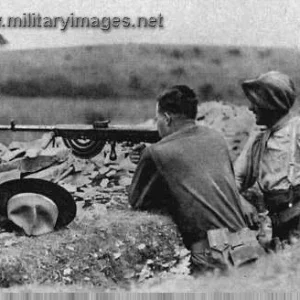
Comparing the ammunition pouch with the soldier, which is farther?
the soldier

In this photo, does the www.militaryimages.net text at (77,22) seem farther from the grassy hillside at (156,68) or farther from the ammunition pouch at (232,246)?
the ammunition pouch at (232,246)

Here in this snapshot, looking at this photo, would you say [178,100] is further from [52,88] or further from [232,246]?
[232,246]

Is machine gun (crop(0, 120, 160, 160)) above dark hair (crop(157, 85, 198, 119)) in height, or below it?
below

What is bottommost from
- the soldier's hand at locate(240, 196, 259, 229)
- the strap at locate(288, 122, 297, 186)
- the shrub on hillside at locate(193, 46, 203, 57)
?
the soldier's hand at locate(240, 196, 259, 229)

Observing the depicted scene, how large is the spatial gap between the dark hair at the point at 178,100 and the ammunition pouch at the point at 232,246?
1.08 m

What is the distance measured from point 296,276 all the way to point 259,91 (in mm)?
1713

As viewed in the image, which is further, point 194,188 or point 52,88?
point 52,88

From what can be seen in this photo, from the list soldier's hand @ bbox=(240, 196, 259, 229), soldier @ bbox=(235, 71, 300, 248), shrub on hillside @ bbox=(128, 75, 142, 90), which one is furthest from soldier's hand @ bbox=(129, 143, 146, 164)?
soldier's hand @ bbox=(240, 196, 259, 229)

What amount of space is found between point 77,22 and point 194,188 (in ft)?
5.98

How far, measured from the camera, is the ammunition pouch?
19.9 ft

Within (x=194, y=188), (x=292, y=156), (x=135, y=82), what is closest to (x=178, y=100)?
(x=135, y=82)

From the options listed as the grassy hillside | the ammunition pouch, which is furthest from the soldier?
the ammunition pouch

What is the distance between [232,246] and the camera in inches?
240

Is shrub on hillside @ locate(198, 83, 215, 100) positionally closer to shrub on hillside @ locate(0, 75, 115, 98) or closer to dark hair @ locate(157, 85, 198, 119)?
dark hair @ locate(157, 85, 198, 119)
